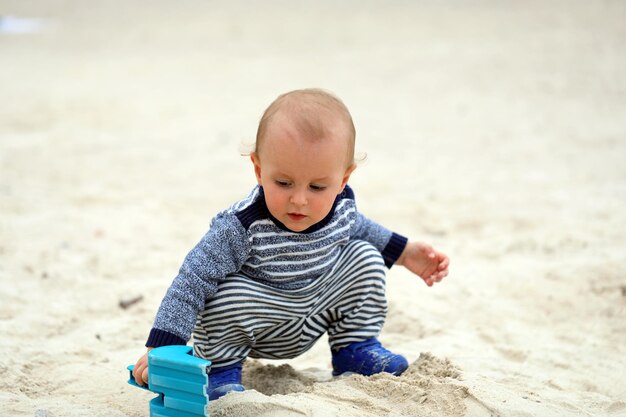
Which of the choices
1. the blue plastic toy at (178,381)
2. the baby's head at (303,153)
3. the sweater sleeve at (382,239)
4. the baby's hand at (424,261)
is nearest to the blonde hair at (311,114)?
the baby's head at (303,153)

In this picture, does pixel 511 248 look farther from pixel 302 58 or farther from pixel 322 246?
pixel 302 58

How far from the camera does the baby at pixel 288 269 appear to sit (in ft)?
7.57

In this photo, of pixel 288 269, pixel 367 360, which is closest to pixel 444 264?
pixel 367 360

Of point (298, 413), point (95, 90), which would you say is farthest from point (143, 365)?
point (95, 90)

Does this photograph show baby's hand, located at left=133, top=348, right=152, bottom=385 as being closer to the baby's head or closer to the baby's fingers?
the baby's head

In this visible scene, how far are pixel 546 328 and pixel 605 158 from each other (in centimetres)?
246

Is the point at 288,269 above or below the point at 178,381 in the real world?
above

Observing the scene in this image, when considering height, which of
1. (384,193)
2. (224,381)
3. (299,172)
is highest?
(384,193)

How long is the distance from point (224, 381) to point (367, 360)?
443mm

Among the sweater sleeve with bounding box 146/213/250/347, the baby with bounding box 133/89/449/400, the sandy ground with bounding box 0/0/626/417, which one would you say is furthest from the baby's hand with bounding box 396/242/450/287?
the sweater sleeve with bounding box 146/213/250/347

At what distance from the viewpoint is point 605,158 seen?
17.8 feet

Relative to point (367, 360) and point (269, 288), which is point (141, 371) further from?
point (367, 360)

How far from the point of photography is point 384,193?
4.98m

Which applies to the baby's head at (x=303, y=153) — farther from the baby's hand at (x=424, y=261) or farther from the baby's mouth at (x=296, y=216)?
the baby's hand at (x=424, y=261)
